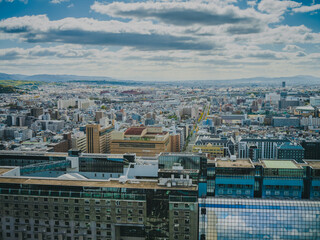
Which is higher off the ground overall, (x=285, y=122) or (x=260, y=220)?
(x=260, y=220)

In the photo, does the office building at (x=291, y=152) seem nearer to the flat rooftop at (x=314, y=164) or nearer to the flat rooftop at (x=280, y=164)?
the flat rooftop at (x=314, y=164)

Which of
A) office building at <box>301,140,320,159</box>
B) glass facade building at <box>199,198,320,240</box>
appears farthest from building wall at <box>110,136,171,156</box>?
glass facade building at <box>199,198,320,240</box>

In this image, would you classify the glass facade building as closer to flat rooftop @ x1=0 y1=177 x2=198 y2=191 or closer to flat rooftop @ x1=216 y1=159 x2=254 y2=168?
flat rooftop @ x1=0 y1=177 x2=198 y2=191

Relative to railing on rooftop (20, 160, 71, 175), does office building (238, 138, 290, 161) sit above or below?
below

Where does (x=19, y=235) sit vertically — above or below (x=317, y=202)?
below

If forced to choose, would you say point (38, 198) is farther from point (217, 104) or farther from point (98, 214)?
point (217, 104)

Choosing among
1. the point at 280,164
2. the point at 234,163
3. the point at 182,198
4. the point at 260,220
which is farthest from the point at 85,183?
the point at 280,164

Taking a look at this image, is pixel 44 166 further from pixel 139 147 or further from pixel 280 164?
pixel 139 147

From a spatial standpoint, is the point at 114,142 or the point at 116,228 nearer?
the point at 116,228

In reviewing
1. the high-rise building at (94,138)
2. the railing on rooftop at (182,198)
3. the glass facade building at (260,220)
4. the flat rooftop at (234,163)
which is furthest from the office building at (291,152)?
the railing on rooftop at (182,198)

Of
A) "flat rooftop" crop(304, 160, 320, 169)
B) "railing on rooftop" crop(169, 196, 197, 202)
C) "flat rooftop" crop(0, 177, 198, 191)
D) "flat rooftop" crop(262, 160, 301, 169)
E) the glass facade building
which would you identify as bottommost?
the glass facade building

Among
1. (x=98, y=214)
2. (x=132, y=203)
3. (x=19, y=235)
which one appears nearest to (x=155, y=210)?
(x=132, y=203)
